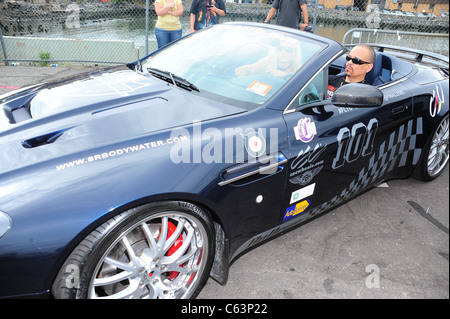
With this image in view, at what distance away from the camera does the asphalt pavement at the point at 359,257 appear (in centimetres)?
225

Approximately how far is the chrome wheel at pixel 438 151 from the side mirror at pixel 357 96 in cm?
136

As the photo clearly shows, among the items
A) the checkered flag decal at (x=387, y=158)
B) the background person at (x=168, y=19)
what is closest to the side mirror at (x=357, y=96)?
the checkered flag decal at (x=387, y=158)

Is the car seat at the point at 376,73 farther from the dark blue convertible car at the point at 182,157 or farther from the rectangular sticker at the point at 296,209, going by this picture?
the rectangular sticker at the point at 296,209

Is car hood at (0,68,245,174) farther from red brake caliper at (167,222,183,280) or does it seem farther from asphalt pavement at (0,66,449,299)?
asphalt pavement at (0,66,449,299)

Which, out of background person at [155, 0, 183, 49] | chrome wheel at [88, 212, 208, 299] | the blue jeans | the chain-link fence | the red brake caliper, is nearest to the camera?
chrome wheel at [88, 212, 208, 299]

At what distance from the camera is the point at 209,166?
1837 mm

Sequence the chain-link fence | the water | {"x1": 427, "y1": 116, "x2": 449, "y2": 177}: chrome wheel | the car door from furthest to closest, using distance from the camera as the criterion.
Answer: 1. the water
2. the chain-link fence
3. {"x1": 427, "y1": 116, "x2": 449, "y2": 177}: chrome wheel
4. the car door

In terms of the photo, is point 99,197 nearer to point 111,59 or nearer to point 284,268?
point 284,268

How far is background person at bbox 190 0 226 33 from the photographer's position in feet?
19.3

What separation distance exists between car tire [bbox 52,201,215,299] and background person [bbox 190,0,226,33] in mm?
4709

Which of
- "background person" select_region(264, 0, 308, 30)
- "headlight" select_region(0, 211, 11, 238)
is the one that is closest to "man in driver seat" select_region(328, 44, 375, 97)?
"headlight" select_region(0, 211, 11, 238)

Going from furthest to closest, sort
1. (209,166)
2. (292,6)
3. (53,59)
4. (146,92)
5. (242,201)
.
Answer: (53,59), (292,6), (146,92), (242,201), (209,166)
